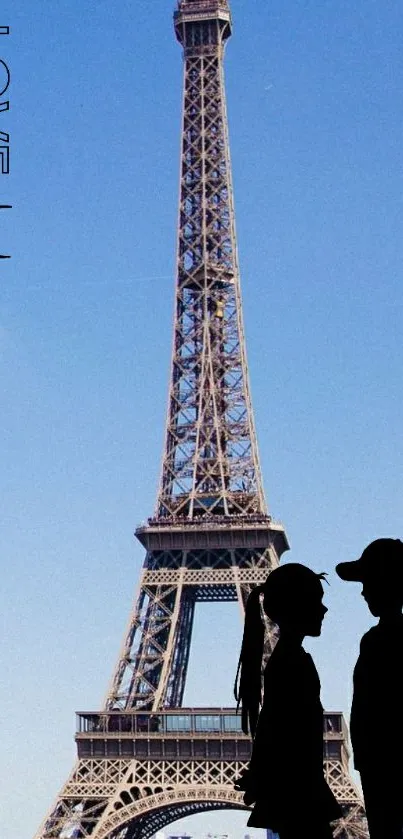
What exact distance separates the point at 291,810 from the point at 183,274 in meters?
72.7

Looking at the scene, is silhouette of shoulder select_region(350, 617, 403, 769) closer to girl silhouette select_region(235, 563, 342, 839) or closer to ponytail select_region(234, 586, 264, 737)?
girl silhouette select_region(235, 563, 342, 839)

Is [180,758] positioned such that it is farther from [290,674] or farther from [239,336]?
[290,674]

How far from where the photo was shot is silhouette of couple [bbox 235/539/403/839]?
18.2 ft

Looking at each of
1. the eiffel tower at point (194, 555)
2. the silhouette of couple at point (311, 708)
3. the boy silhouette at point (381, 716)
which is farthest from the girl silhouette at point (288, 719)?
the eiffel tower at point (194, 555)

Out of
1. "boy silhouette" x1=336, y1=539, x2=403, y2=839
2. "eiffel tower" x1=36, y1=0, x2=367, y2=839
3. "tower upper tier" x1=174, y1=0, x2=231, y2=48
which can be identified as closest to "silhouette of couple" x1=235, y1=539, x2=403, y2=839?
"boy silhouette" x1=336, y1=539, x2=403, y2=839

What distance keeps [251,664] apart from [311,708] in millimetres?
471

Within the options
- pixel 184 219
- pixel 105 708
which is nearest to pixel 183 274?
pixel 184 219

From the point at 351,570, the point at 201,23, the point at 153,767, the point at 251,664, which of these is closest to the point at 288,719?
the point at 251,664

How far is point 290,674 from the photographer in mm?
5852

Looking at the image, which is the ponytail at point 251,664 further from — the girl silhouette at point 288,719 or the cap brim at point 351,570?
the cap brim at point 351,570

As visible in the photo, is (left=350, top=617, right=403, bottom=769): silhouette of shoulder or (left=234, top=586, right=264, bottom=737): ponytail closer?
(left=350, top=617, right=403, bottom=769): silhouette of shoulder

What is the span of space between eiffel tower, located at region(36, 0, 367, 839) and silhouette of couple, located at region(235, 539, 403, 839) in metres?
53.6

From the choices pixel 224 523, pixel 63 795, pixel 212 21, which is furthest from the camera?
pixel 212 21

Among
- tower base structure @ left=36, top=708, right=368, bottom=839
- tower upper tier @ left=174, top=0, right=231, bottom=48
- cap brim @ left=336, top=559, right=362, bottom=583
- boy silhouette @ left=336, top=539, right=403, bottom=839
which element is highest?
tower upper tier @ left=174, top=0, right=231, bottom=48
